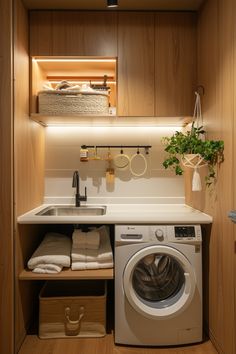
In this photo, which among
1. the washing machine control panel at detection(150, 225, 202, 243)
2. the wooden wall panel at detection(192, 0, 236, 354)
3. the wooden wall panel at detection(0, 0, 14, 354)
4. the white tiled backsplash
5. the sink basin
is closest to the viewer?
the wooden wall panel at detection(192, 0, 236, 354)

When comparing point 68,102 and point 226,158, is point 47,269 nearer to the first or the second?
point 68,102

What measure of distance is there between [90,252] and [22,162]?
799 mm

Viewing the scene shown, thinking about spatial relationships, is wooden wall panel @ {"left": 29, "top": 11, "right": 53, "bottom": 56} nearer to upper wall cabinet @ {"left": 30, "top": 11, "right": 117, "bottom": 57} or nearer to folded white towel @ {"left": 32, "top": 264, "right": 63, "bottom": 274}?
upper wall cabinet @ {"left": 30, "top": 11, "right": 117, "bottom": 57}

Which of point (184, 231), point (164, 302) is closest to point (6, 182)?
point (184, 231)

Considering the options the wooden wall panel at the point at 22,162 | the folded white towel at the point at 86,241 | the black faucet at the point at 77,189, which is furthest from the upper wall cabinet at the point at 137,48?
the folded white towel at the point at 86,241

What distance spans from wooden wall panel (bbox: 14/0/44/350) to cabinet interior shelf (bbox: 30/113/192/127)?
0.14 m

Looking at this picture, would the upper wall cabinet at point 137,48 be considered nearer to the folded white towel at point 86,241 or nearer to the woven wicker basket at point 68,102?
the woven wicker basket at point 68,102

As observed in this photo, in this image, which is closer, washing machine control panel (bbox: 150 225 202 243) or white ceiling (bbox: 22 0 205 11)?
washing machine control panel (bbox: 150 225 202 243)

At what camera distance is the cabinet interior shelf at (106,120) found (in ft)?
6.54

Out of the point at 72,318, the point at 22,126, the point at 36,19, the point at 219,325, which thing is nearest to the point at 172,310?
the point at 219,325

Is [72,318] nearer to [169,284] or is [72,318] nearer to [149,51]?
[169,284]

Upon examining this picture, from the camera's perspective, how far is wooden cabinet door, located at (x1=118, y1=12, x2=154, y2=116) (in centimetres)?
199

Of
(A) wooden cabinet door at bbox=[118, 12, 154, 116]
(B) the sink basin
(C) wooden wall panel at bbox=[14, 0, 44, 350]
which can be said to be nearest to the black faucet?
(B) the sink basin

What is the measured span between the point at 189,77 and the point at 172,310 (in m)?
1.69
